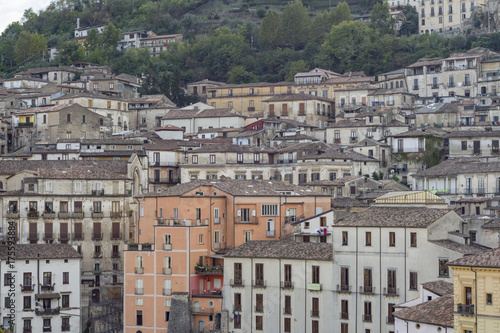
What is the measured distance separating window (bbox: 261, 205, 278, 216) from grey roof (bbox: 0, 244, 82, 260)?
13269mm

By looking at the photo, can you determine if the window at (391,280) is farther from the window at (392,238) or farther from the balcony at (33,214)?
the balcony at (33,214)

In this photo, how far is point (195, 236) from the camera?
6794 centimetres

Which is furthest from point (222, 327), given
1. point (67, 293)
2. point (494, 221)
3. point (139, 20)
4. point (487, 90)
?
point (139, 20)

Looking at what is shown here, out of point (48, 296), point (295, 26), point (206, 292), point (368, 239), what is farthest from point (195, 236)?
point (295, 26)

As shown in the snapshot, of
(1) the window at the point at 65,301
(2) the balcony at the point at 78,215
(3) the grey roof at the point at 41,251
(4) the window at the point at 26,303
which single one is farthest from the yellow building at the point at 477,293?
(2) the balcony at the point at 78,215

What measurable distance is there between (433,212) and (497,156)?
28566 millimetres

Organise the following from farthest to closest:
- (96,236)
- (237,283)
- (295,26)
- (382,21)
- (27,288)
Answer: (295,26) → (382,21) → (96,236) → (27,288) → (237,283)

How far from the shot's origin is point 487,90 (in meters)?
109

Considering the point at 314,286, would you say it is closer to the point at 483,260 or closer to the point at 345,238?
the point at 345,238

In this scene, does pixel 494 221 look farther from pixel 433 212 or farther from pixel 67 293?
pixel 67 293

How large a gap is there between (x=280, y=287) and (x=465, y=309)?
20.2 meters

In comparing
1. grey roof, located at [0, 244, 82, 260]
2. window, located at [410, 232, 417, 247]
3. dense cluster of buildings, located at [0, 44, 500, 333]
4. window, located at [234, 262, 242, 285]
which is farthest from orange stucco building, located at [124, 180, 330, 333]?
window, located at [410, 232, 417, 247]

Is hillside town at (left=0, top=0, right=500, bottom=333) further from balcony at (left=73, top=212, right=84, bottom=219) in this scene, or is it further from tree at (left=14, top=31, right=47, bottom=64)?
tree at (left=14, top=31, right=47, bottom=64)

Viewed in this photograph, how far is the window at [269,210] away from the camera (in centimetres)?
7219
